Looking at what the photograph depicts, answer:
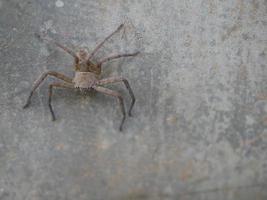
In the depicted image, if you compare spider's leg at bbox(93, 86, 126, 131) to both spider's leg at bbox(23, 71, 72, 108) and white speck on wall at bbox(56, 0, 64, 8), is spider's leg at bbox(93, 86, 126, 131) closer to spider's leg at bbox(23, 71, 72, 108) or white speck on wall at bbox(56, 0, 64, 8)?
spider's leg at bbox(23, 71, 72, 108)

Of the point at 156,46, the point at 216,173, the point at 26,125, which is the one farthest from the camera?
the point at 156,46

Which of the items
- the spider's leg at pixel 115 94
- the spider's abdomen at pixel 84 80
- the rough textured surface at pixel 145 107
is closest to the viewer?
the rough textured surface at pixel 145 107

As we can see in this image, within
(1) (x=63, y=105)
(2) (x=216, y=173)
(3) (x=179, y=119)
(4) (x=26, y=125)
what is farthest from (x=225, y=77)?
(4) (x=26, y=125)

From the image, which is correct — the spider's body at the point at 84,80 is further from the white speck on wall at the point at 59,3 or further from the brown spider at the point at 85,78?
the white speck on wall at the point at 59,3

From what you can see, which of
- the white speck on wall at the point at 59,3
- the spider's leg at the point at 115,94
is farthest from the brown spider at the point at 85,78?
the white speck on wall at the point at 59,3

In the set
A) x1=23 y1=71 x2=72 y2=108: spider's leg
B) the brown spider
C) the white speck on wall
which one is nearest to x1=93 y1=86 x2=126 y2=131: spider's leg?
the brown spider

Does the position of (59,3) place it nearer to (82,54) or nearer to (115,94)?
(82,54)

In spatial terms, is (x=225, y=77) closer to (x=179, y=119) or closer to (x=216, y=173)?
(x=179, y=119)
